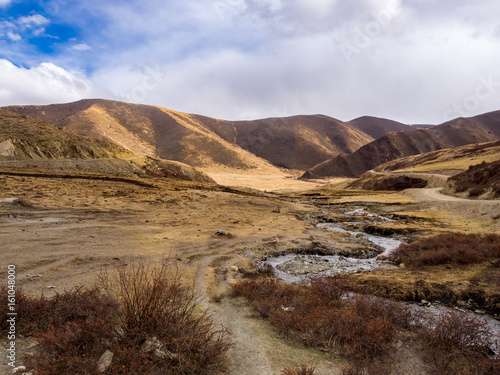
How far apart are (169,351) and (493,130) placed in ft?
738

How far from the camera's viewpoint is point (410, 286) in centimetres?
806

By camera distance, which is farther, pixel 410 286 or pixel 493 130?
pixel 493 130

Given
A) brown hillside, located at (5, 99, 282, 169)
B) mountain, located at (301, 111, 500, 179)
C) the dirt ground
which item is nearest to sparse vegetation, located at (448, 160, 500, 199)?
the dirt ground

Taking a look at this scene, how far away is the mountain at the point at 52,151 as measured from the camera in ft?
98.1

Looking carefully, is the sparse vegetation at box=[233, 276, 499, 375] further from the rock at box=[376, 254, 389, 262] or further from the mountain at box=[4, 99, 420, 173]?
the mountain at box=[4, 99, 420, 173]

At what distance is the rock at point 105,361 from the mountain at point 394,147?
116 m

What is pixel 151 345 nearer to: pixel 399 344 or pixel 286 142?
pixel 399 344

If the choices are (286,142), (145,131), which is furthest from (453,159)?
(145,131)

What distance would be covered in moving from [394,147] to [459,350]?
141 m

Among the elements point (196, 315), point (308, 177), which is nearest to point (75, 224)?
point (196, 315)

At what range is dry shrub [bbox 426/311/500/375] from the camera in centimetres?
415

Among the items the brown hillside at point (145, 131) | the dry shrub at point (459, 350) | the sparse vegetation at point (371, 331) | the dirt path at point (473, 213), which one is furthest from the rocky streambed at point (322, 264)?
the brown hillside at point (145, 131)

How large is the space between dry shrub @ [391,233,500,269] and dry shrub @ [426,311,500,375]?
19.5 feet

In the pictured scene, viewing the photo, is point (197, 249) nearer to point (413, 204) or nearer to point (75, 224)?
point (75, 224)
